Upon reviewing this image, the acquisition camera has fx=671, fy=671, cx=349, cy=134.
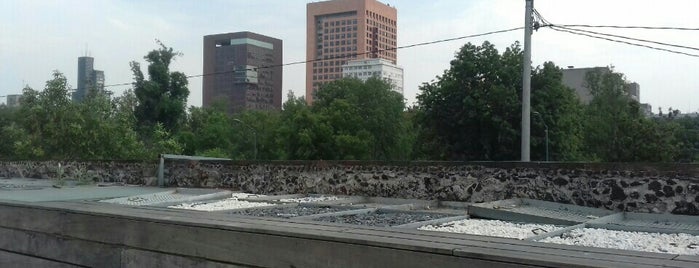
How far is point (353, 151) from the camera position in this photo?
47.4 m

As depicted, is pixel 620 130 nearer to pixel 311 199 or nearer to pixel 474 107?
pixel 474 107

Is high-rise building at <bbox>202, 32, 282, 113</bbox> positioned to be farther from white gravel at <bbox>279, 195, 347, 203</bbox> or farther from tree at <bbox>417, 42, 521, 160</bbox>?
white gravel at <bbox>279, 195, 347, 203</bbox>

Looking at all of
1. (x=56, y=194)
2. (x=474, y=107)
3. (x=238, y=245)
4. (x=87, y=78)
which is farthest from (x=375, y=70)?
(x=238, y=245)

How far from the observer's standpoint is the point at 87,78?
44.5 m

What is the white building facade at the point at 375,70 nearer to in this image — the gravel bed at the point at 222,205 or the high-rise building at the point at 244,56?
the high-rise building at the point at 244,56

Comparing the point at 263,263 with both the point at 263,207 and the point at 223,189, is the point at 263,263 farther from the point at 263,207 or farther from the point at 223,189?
the point at 223,189

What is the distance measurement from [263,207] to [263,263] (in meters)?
5.86

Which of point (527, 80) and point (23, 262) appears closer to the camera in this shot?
point (23, 262)

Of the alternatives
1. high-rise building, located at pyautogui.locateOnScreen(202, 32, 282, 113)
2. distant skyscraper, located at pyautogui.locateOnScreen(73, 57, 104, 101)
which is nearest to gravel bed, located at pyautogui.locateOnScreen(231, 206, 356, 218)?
high-rise building, located at pyautogui.locateOnScreen(202, 32, 282, 113)

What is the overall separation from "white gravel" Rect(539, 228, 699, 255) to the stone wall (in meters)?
1.98

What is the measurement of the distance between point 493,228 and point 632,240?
4.98ft

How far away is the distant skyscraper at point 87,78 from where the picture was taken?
39.3 metres

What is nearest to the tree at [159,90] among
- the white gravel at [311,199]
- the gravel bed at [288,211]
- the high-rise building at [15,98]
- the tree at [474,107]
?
the high-rise building at [15,98]

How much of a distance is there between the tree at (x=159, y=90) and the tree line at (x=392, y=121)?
6 cm
